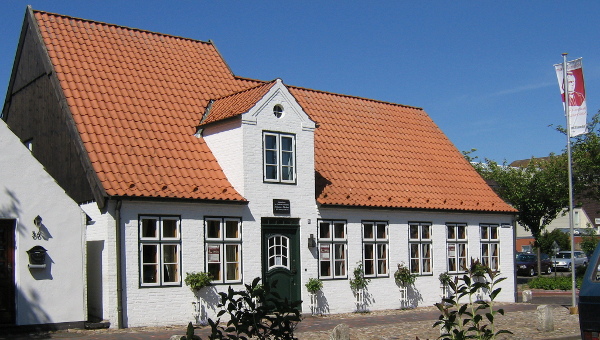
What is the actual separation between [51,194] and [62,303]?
2410 mm

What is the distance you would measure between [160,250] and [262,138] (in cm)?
409

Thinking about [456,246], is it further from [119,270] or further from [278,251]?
[119,270]

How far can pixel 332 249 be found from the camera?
21.7 metres

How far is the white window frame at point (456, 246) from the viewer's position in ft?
82.1

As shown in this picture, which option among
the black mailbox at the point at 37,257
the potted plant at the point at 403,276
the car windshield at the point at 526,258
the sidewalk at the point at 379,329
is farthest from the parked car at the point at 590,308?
the car windshield at the point at 526,258

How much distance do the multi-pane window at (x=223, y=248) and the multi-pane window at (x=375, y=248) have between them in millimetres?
4624

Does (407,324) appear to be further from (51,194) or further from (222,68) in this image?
(222,68)

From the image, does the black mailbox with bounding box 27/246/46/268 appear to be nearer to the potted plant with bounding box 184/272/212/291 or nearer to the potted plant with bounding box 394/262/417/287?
the potted plant with bounding box 184/272/212/291

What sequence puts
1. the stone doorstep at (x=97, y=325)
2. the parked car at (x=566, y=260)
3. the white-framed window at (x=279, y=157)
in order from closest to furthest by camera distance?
the stone doorstep at (x=97, y=325) < the white-framed window at (x=279, y=157) < the parked car at (x=566, y=260)

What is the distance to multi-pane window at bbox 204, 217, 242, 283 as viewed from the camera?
1895 centimetres

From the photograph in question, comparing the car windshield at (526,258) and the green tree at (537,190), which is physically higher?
the green tree at (537,190)

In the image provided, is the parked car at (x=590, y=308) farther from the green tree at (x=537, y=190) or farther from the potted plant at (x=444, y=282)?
the green tree at (x=537, y=190)

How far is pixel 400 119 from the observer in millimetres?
28344

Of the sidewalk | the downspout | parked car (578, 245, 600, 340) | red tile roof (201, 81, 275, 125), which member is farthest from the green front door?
parked car (578, 245, 600, 340)
